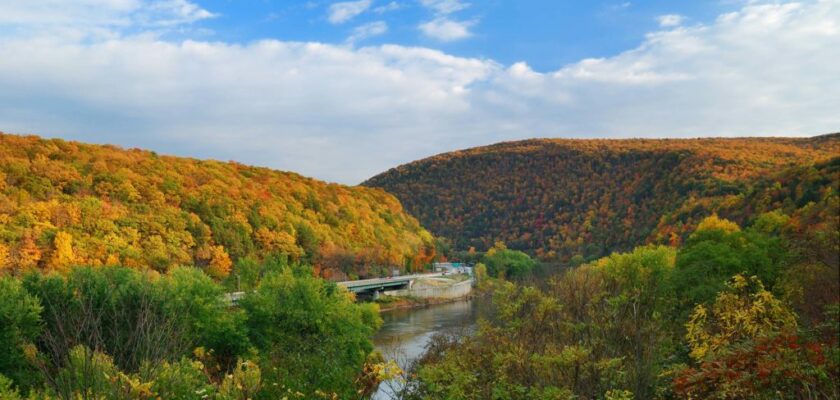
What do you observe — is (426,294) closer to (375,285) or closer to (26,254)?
(375,285)

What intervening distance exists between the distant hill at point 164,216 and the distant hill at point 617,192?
41127 millimetres

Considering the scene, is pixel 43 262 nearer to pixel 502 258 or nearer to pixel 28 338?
pixel 28 338

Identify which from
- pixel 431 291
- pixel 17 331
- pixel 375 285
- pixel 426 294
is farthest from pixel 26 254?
pixel 431 291

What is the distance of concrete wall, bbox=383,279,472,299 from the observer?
9175 centimetres

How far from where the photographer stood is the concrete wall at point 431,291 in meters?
91.8

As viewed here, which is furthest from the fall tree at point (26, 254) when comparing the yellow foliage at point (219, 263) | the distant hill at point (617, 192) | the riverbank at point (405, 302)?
the distant hill at point (617, 192)

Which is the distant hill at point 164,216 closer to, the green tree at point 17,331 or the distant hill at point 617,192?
the green tree at point 17,331

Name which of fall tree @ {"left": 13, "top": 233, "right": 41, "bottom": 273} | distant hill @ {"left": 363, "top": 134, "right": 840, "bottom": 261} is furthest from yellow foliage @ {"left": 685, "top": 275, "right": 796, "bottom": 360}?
fall tree @ {"left": 13, "top": 233, "right": 41, "bottom": 273}

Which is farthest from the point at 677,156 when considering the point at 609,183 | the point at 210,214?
the point at 210,214

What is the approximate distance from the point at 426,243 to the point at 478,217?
44.3 m

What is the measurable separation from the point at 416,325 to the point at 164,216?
33.3 meters

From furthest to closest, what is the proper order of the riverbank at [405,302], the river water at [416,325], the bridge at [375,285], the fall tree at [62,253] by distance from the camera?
1. the bridge at [375,285]
2. the riverbank at [405,302]
3. the fall tree at [62,253]
4. the river water at [416,325]

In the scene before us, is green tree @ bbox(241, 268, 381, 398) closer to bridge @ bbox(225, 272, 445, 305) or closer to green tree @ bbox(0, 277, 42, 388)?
green tree @ bbox(0, 277, 42, 388)

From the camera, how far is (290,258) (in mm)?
90875
